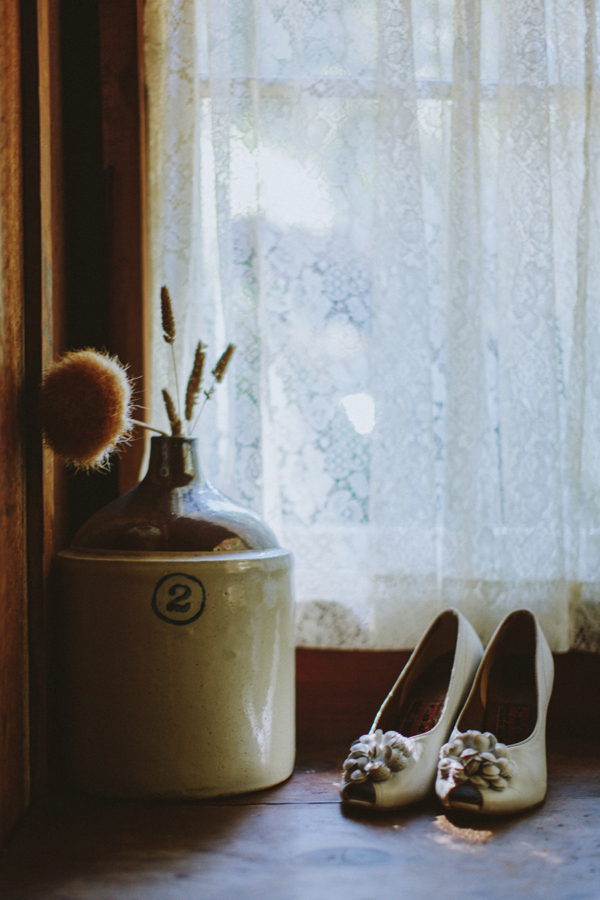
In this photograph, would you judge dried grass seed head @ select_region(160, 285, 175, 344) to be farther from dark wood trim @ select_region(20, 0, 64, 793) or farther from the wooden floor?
the wooden floor

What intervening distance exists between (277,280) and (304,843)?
0.69m

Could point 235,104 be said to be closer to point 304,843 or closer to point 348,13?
point 348,13

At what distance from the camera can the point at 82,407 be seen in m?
0.71

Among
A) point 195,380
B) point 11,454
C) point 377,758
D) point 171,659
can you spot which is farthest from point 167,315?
point 377,758

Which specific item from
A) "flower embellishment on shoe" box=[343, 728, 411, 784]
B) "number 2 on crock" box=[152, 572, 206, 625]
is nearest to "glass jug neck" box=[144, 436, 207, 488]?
"number 2 on crock" box=[152, 572, 206, 625]

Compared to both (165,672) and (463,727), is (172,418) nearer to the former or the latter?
(165,672)

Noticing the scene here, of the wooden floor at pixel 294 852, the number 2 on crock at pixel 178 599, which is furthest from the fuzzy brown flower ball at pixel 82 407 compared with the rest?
the wooden floor at pixel 294 852

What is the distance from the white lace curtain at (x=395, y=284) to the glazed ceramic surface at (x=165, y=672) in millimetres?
230

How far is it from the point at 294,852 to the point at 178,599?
0.84 feet

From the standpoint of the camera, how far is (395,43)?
3.08 feet

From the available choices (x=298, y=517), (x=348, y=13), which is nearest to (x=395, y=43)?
(x=348, y=13)

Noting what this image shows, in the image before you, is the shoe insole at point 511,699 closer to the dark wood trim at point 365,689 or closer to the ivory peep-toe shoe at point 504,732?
the ivory peep-toe shoe at point 504,732

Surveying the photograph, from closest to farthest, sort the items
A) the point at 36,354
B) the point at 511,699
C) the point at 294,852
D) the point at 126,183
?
the point at 294,852
the point at 36,354
the point at 511,699
the point at 126,183

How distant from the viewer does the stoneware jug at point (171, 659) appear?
28.3 inches
